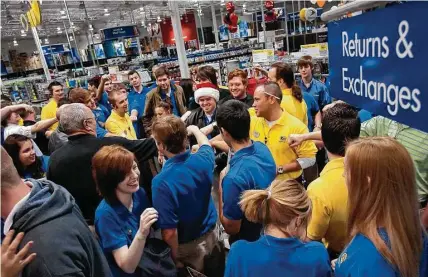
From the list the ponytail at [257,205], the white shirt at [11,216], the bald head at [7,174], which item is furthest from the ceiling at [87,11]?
the ponytail at [257,205]

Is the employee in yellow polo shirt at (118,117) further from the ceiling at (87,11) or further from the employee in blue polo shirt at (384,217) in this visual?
the ceiling at (87,11)

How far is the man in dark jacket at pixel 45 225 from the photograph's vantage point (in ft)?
4.03

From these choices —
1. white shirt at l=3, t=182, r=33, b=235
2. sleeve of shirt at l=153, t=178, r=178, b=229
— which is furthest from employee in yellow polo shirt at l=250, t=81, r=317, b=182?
white shirt at l=3, t=182, r=33, b=235

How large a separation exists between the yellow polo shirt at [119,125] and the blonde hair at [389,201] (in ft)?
9.73

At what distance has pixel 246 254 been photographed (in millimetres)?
1315

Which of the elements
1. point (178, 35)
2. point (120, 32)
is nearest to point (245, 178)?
point (178, 35)

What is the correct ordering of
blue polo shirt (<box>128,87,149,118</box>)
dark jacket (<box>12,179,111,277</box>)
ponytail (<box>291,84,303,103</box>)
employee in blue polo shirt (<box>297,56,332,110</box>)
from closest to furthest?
dark jacket (<box>12,179,111,277</box>) → ponytail (<box>291,84,303,103</box>) → employee in blue polo shirt (<box>297,56,332,110</box>) → blue polo shirt (<box>128,87,149,118</box>)

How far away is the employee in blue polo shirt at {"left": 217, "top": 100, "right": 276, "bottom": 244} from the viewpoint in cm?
190

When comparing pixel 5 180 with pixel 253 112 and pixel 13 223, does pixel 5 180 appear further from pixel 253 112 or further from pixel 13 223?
pixel 253 112

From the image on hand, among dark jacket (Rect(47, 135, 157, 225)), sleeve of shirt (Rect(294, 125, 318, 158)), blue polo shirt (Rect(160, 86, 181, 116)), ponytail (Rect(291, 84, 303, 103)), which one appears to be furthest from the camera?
blue polo shirt (Rect(160, 86, 181, 116))

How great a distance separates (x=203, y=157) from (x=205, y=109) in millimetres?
1517

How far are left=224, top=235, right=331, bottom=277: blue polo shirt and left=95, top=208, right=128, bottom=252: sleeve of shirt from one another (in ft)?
2.43

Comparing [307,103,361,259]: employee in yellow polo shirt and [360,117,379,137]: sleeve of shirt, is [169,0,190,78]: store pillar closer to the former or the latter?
[360,117,379,137]: sleeve of shirt

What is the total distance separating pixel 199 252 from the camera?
2195 millimetres
